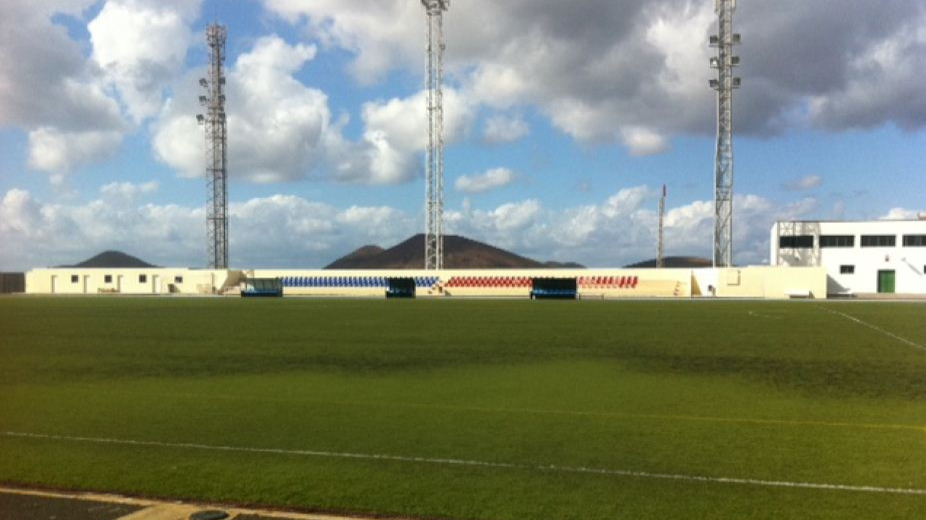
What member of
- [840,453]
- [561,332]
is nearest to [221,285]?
[561,332]

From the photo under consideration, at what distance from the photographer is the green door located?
74875 mm

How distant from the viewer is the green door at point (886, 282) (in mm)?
74875

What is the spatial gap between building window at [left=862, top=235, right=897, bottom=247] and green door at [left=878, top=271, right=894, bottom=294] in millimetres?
2994

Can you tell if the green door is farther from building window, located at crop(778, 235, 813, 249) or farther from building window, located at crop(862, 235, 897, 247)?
building window, located at crop(778, 235, 813, 249)

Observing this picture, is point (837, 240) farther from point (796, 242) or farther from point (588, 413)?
point (588, 413)

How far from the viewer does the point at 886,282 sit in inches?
2953

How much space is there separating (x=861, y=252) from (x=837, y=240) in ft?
8.70

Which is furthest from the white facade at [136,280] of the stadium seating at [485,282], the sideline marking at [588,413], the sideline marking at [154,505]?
the sideline marking at [154,505]

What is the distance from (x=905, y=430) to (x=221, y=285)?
267ft

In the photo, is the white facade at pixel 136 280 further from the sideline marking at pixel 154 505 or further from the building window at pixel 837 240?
the sideline marking at pixel 154 505

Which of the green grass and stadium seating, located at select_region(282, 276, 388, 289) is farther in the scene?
stadium seating, located at select_region(282, 276, 388, 289)

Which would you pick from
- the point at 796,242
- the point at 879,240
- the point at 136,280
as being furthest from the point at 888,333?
the point at 136,280

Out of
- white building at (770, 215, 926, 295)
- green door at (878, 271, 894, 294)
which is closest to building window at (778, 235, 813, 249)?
white building at (770, 215, 926, 295)

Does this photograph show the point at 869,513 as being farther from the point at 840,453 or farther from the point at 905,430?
the point at 905,430
